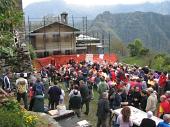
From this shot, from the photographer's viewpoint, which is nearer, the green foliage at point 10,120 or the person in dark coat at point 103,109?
the green foliage at point 10,120

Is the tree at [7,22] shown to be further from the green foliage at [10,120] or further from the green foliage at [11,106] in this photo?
the green foliage at [10,120]

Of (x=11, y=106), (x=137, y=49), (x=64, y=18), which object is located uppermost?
(x=64, y=18)

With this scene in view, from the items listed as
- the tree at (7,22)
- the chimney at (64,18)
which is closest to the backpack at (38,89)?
the tree at (7,22)

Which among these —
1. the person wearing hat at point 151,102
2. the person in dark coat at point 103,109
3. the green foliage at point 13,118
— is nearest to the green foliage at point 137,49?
the person wearing hat at point 151,102

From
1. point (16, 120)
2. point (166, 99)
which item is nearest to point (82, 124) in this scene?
point (166, 99)

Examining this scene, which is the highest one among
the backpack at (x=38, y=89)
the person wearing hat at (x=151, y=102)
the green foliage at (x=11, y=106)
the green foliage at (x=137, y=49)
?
the green foliage at (x=11, y=106)

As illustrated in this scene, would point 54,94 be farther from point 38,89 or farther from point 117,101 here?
point 117,101

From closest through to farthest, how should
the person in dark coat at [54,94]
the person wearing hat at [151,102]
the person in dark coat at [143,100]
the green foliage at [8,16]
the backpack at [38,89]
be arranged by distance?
the green foliage at [8,16], the person wearing hat at [151,102], the person in dark coat at [143,100], the backpack at [38,89], the person in dark coat at [54,94]

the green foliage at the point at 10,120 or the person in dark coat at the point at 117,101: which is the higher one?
the green foliage at the point at 10,120

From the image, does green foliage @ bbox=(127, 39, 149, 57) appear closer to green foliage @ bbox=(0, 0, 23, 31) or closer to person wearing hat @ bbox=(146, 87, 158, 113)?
person wearing hat @ bbox=(146, 87, 158, 113)

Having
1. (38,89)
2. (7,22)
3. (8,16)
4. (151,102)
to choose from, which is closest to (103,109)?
(151,102)

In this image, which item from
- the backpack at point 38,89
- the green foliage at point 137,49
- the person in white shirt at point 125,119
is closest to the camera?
the person in white shirt at point 125,119

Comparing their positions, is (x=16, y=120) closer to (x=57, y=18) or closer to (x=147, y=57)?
(x=57, y=18)

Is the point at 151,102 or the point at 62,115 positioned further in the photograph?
the point at 151,102
